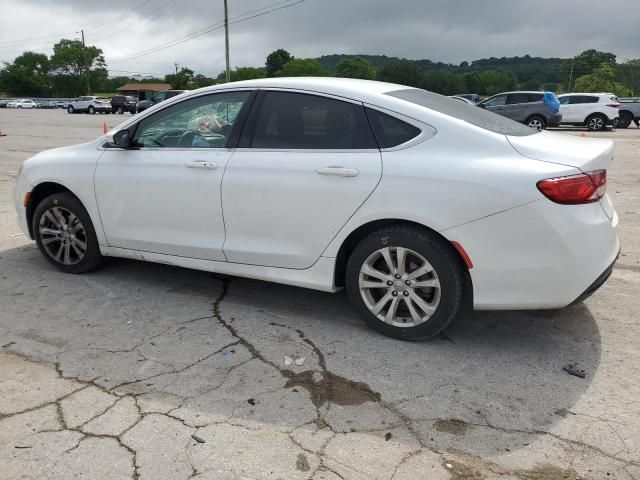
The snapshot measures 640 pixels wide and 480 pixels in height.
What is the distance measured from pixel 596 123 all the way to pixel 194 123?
2339cm

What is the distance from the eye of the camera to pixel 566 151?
335 centimetres

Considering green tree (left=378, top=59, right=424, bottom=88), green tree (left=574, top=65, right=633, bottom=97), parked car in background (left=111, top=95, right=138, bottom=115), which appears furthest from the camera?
green tree (left=378, top=59, right=424, bottom=88)

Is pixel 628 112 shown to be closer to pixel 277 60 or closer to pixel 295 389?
pixel 295 389

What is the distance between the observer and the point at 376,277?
3.59 meters

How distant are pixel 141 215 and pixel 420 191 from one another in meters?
2.25

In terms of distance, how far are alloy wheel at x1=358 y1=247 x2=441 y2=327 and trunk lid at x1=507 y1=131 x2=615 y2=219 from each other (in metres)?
0.90

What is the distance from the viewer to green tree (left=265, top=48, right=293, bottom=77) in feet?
404

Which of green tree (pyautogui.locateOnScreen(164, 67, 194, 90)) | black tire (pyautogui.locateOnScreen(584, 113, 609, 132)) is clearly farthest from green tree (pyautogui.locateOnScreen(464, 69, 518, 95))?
black tire (pyautogui.locateOnScreen(584, 113, 609, 132))

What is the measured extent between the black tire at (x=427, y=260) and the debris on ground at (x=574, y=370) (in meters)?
0.71

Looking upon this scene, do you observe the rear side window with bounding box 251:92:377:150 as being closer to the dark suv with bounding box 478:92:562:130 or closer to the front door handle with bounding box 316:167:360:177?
the front door handle with bounding box 316:167:360:177

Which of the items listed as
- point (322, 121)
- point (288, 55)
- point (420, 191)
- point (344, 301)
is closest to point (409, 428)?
point (420, 191)

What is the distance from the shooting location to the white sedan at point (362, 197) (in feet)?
10.4

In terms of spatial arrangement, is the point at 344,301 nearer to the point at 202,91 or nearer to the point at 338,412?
the point at 338,412

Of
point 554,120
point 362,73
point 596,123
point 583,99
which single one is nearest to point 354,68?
point 362,73
